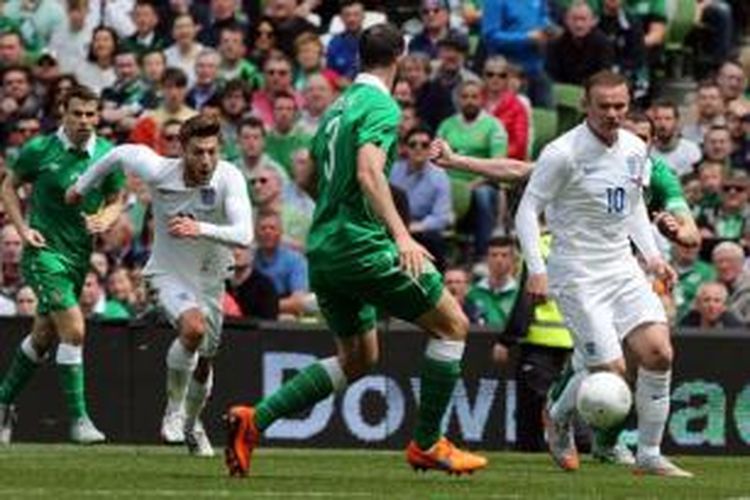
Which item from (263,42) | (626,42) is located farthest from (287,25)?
(626,42)

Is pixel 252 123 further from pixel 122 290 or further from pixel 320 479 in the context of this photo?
pixel 320 479

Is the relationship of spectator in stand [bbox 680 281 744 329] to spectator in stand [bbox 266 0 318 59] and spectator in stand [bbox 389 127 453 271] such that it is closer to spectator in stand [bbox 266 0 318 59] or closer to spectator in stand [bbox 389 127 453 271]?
spectator in stand [bbox 389 127 453 271]

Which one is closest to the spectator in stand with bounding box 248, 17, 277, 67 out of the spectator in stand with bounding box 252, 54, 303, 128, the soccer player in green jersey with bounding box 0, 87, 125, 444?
the spectator in stand with bounding box 252, 54, 303, 128

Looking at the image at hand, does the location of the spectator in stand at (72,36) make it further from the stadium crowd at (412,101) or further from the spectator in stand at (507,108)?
the spectator in stand at (507,108)

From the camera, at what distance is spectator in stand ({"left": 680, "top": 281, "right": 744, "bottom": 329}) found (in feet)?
72.2

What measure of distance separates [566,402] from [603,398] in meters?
1.65

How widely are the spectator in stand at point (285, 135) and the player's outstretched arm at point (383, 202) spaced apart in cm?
1029

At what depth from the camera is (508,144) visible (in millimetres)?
25062

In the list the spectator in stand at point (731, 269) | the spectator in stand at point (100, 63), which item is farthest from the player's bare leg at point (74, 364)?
the spectator in stand at point (100, 63)

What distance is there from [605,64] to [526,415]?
615cm

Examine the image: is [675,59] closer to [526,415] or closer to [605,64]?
[605,64]

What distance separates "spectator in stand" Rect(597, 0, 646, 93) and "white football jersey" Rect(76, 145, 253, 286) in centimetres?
910

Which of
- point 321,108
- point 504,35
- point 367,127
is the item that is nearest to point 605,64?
point 504,35

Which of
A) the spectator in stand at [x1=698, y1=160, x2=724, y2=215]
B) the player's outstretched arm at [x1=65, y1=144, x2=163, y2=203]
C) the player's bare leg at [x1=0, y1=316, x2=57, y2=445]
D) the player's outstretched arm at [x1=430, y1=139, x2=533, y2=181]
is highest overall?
the player's outstretched arm at [x1=430, y1=139, x2=533, y2=181]
